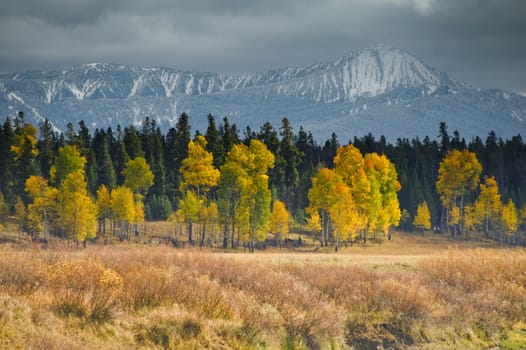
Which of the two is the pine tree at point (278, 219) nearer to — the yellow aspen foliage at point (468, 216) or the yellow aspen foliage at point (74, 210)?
the yellow aspen foliage at point (74, 210)

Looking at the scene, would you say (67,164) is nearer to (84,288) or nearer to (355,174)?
Result: (355,174)

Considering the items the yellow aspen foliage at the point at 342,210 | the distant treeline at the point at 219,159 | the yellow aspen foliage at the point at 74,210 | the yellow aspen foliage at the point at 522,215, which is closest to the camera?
the yellow aspen foliage at the point at 74,210

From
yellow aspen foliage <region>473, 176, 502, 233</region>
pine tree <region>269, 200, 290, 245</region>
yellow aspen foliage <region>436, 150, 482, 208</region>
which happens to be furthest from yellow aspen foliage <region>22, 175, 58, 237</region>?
yellow aspen foliage <region>473, 176, 502, 233</region>

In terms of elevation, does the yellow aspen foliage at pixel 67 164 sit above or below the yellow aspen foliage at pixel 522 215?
above

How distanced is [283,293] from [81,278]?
6.64m

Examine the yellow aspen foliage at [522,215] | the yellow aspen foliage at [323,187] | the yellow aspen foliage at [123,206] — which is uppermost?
the yellow aspen foliage at [323,187]

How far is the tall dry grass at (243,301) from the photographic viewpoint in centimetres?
1466

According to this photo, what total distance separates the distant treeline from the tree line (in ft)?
0.68

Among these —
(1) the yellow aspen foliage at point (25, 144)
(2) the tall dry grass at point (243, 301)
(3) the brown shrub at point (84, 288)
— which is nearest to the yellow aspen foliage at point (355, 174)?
(2) the tall dry grass at point (243, 301)

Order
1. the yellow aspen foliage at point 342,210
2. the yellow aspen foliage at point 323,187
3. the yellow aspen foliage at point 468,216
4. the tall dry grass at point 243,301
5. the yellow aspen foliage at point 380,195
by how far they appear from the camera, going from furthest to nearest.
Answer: the yellow aspen foliage at point 468,216 → the yellow aspen foliage at point 380,195 → the yellow aspen foliage at point 323,187 → the yellow aspen foliage at point 342,210 → the tall dry grass at point 243,301

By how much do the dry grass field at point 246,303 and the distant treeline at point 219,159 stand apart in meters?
52.5

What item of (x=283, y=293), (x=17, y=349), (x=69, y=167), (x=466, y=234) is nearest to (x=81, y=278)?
(x=17, y=349)

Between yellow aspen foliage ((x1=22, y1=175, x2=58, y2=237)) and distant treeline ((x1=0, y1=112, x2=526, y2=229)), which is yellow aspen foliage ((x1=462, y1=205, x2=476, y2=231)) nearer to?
distant treeline ((x1=0, y1=112, x2=526, y2=229))

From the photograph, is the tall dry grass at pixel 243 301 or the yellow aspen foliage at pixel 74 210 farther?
the yellow aspen foliage at pixel 74 210
